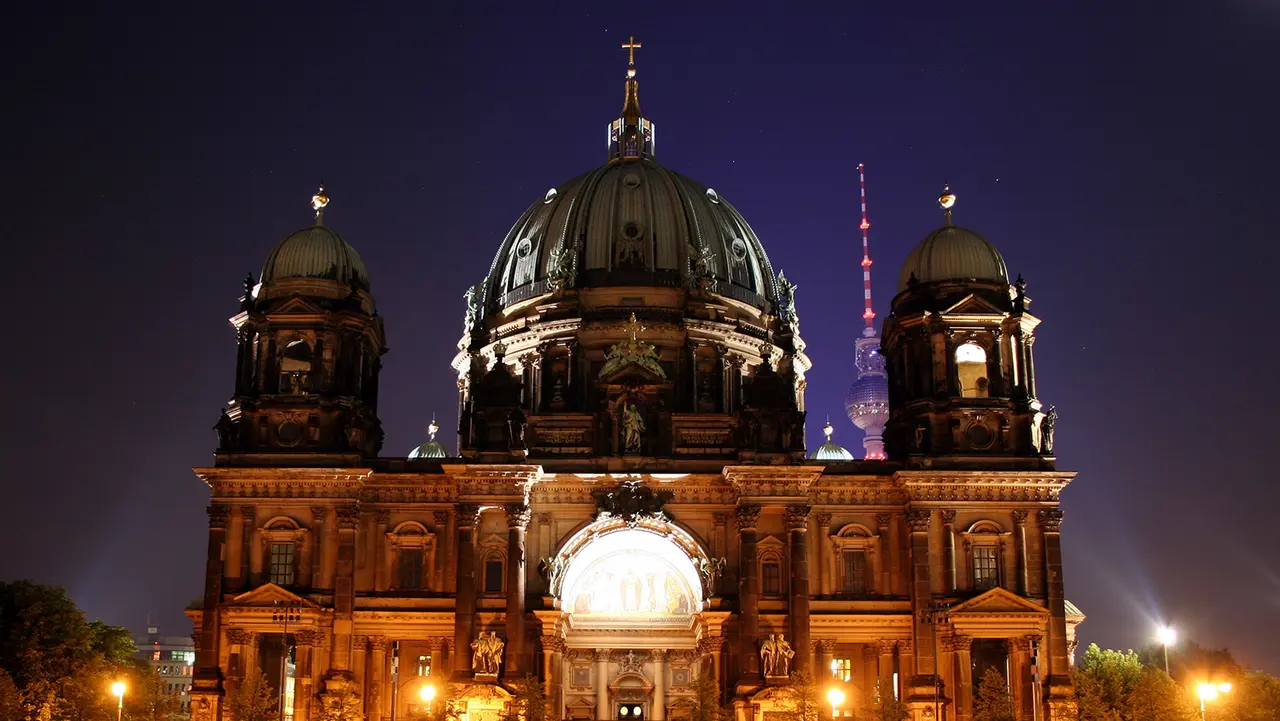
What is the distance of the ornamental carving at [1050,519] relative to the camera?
7431 centimetres

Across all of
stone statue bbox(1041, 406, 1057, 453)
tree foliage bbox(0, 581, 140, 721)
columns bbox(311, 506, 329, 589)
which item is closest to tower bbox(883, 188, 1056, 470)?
stone statue bbox(1041, 406, 1057, 453)

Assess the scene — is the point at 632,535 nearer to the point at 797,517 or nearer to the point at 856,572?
the point at 797,517

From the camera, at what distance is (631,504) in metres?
74.1

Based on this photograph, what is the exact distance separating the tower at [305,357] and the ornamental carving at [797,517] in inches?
819

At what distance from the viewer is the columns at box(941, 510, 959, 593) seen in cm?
7356

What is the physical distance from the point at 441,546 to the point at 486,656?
6837 mm

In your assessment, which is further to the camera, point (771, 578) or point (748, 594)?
point (771, 578)

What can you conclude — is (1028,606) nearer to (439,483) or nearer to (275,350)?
(439,483)

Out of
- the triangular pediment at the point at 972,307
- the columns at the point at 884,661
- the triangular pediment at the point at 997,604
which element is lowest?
the columns at the point at 884,661

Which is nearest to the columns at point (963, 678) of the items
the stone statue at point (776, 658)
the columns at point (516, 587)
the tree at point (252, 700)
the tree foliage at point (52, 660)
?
the stone statue at point (776, 658)

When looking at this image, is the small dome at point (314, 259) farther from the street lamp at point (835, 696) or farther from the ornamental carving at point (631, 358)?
the street lamp at point (835, 696)

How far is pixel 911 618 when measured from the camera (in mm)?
73688

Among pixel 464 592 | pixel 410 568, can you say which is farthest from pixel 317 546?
pixel 464 592

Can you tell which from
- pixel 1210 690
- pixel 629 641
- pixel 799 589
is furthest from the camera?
pixel 629 641
